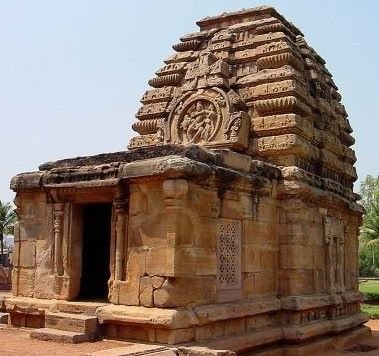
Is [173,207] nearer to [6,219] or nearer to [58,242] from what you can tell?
[58,242]

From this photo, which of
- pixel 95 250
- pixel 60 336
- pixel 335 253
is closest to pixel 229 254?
pixel 60 336

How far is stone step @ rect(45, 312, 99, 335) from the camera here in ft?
27.4

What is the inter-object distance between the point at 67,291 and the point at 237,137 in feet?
14.1

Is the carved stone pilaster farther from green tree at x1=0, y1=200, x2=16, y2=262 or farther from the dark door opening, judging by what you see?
green tree at x1=0, y1=200, x2=16, y2=262

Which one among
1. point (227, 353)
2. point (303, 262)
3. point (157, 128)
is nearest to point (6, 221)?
point (157, 128)

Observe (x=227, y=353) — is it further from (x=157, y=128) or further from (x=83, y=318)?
(x=157, y=128)

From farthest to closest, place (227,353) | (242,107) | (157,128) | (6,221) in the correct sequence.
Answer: (6,221) < (157,128) < (242,107) < (227,353)

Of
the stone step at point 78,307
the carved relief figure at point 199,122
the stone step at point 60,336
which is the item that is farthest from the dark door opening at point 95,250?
the carved relief figure at point 199,122

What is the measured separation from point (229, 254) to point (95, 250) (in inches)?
129

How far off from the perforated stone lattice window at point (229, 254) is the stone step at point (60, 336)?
2.26 meters

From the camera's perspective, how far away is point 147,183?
8.54m

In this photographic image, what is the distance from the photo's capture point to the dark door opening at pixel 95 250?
10820mm

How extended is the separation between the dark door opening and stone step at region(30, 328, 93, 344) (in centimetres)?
212

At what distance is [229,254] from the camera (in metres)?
9.20
